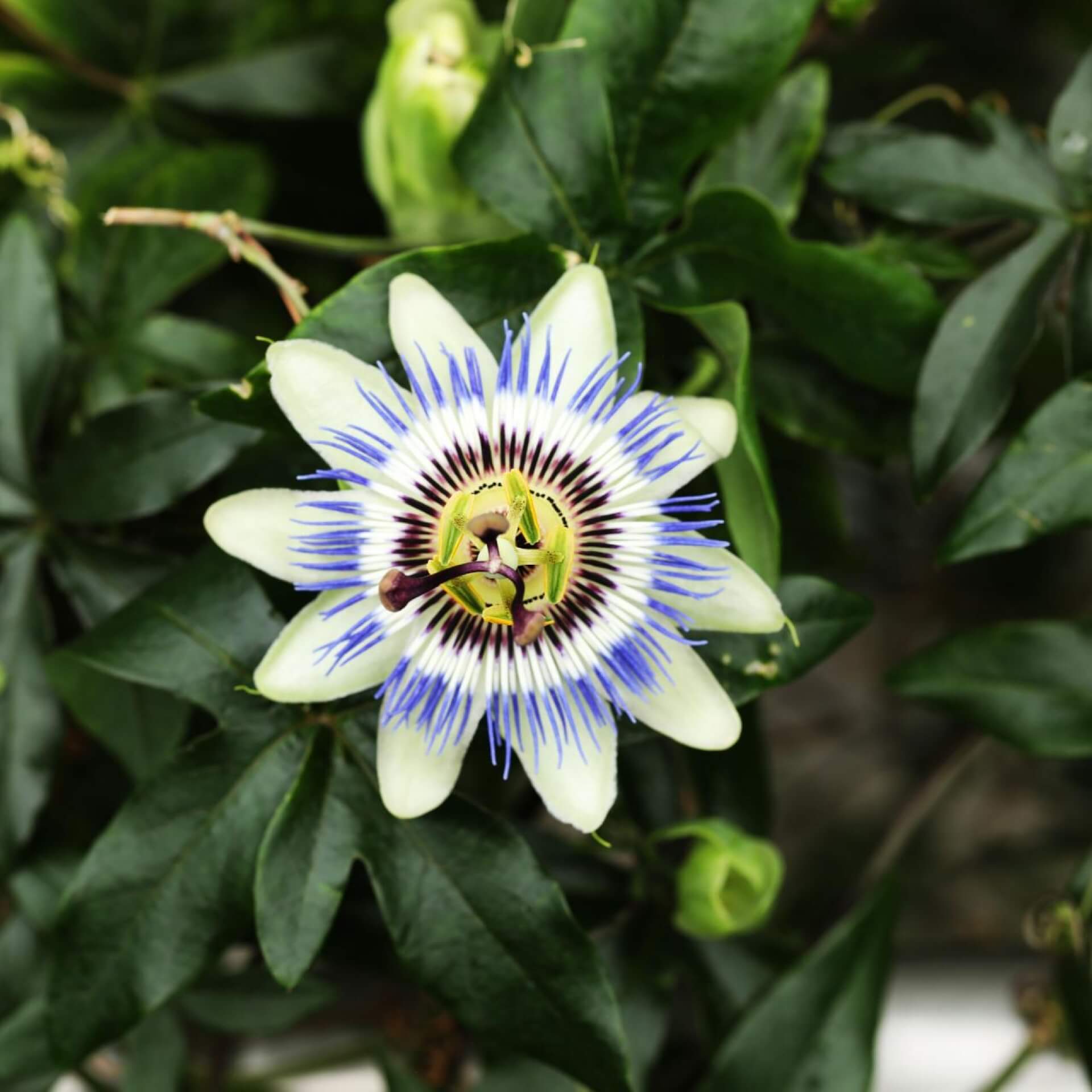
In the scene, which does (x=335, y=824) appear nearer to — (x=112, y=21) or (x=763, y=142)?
→ (x=763, y=142)

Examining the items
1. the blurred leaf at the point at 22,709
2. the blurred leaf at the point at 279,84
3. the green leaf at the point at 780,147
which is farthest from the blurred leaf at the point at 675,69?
the blurred leaf at the point at 22,709

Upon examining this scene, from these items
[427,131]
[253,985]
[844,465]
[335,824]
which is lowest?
[253,985]

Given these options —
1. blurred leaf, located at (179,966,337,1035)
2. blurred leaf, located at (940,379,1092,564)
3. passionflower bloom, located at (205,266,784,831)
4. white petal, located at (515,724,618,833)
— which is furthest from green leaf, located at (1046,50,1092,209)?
blurred leaf, located at (179,966,337,1035)

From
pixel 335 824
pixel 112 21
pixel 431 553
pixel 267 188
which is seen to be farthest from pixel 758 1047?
pixel 112 21

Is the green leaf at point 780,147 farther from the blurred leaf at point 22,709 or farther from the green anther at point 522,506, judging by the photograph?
the blurred leaf at point 22,709

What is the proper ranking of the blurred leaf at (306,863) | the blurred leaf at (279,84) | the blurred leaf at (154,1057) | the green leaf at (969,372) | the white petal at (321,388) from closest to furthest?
the white petal at (321,388)
the blurred leaf at (306,863)
the green leaf at (969,372)
the blurred leaf at (154,1057)
the blurred leaf at (279,84)

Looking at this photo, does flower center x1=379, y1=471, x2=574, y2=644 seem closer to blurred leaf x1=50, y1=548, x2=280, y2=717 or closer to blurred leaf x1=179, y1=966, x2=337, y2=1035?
blurred leaf x1=50, y1=548, x2=280, y2=717

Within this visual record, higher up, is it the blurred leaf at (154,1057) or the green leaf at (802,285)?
the green leaf at (802,285)
